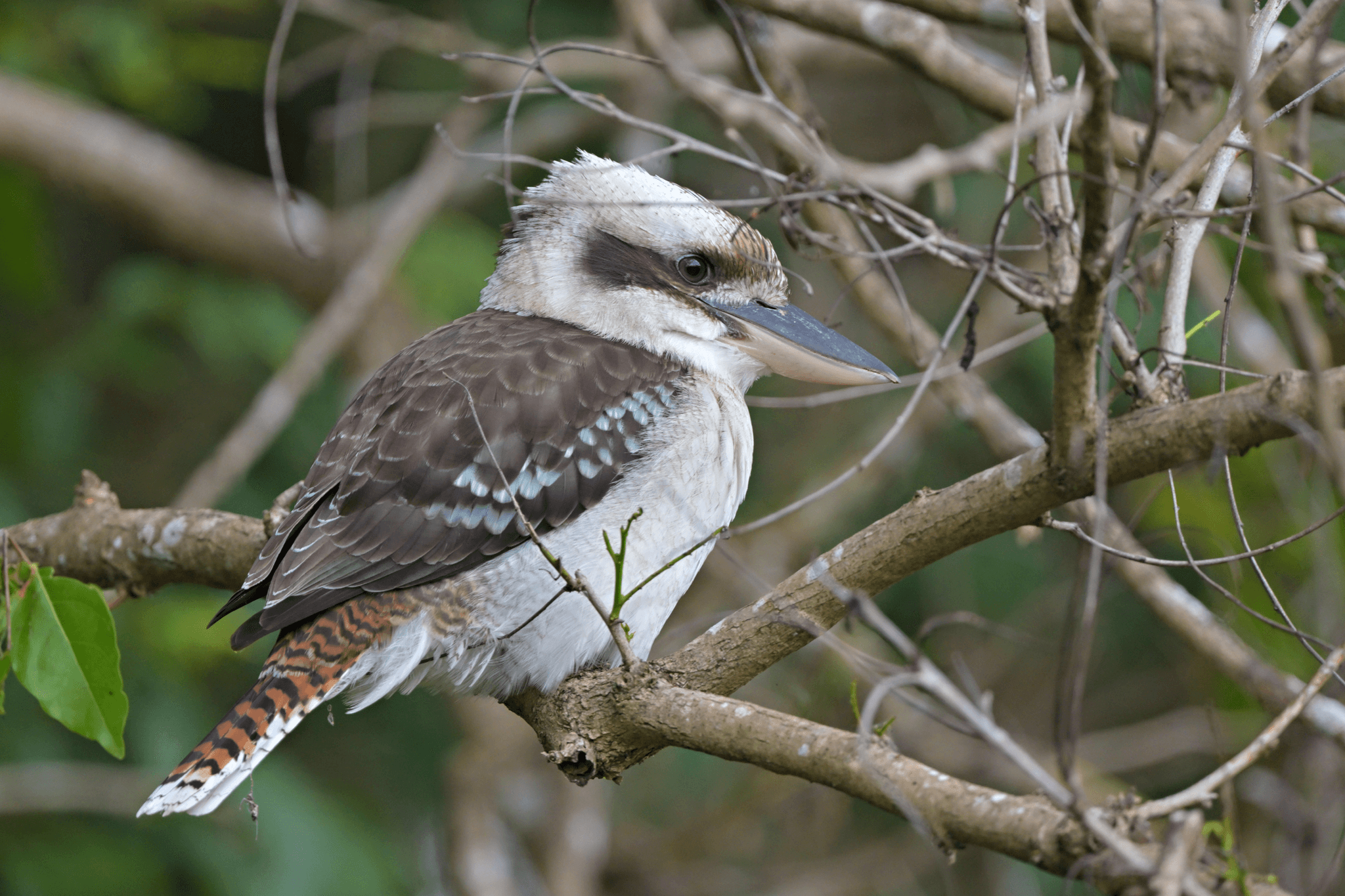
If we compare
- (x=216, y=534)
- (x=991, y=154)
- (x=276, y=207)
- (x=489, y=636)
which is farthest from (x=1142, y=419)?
(x=276, y=207)

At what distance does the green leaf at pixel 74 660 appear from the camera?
6.41 feet

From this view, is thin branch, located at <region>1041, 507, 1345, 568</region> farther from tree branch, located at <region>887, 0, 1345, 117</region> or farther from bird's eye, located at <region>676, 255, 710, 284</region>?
tree branch, located at <region>887, 0, 1345, 117</region>

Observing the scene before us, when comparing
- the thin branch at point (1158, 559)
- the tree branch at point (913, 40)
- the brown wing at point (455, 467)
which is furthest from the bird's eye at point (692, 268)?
the thin branch at point (1158, 559)

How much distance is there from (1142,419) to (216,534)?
82.4 inches

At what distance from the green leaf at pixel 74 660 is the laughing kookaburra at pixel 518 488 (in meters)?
0.17

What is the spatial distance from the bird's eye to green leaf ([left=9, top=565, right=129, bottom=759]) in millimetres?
1343

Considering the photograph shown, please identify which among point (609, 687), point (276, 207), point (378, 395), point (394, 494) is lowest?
point (609, 687)

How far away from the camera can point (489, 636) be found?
229cm

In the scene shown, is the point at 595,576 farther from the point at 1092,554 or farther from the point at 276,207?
the point at 276,207

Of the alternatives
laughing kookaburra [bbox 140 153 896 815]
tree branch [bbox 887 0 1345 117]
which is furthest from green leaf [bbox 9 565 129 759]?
tree branch [bbox 887 0 1345 117]

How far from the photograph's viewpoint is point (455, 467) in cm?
228

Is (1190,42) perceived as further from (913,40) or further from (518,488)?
(518,488)

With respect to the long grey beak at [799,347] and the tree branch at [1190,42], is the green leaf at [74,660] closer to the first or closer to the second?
the long grey beak at [799,347]

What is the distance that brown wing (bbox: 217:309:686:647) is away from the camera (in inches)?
87.3
